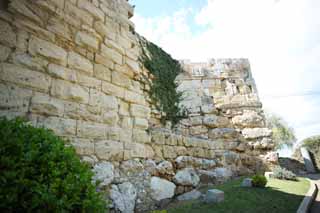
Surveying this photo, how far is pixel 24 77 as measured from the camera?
7.48ft

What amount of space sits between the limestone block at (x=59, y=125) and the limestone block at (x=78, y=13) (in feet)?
5.43

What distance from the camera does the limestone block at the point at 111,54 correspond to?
131 inches

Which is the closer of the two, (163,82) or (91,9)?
(91,9)

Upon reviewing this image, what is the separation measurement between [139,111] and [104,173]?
1374 millimetres

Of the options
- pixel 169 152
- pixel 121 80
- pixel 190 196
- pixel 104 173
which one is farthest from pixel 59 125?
pixel 190 196

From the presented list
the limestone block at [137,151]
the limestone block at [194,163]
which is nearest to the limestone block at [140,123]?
the limestone block at [137,151]

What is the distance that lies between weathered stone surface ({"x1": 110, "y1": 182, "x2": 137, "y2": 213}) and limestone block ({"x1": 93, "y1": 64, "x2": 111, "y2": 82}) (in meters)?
1.78

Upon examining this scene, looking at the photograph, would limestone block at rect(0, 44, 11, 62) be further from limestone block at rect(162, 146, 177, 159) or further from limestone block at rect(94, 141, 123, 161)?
limestone block at rect(162, 146, 177, 159)

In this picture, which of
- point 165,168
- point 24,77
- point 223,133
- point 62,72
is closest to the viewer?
point 24,77

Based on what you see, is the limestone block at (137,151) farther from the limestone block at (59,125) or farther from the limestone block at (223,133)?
the limestone block at (223,133)

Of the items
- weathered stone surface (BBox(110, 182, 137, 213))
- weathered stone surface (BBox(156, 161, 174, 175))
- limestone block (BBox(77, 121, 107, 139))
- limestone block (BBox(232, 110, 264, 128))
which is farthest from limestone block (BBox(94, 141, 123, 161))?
limestone block (BBox(232, 110, 264, 128))

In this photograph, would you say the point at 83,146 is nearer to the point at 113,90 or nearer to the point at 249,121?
the point at 113,90

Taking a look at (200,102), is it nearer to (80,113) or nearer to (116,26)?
(116,26)

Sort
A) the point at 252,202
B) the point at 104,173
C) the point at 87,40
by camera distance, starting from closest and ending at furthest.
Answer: the point at 104,173 < the point at 87,40 < the point at 252,202
